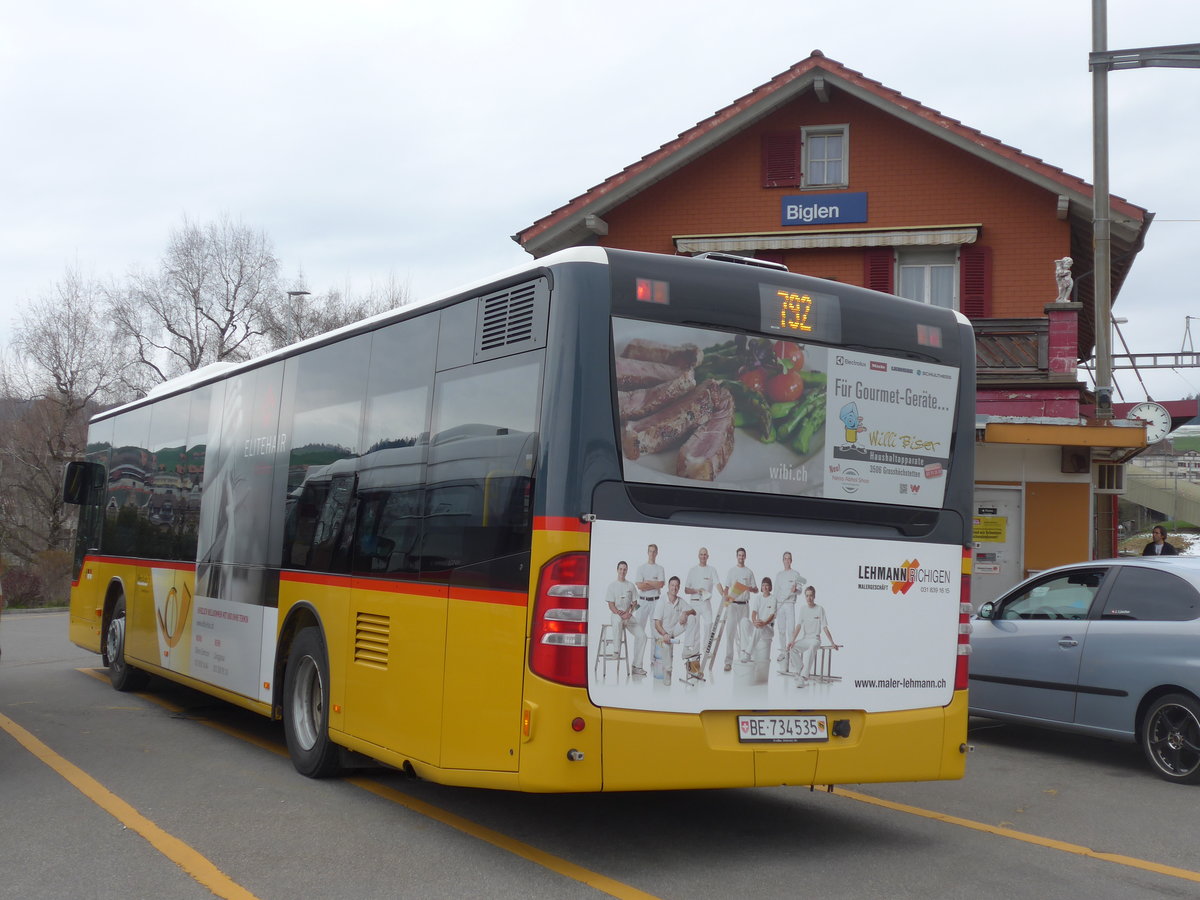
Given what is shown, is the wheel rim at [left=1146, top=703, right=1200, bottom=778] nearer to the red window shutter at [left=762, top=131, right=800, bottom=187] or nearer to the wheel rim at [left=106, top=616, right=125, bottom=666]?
the wheel rim at [left=106, top=616, right=125, bottom=666]

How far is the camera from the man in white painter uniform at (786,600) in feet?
20.7

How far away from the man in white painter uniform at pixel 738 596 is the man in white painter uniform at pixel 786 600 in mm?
164

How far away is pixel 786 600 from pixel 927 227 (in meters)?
16.5

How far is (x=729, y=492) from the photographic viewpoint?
20.3 ft

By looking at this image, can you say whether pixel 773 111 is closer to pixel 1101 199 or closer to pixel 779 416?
pixel 1101 199

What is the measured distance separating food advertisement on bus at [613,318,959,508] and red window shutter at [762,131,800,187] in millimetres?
15999

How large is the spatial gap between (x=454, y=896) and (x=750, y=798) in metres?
3.07

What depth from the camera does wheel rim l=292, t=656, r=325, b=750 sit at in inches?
326

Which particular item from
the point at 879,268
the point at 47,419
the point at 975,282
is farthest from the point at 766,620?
the point at 47,419

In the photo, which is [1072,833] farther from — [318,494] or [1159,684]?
[318,494]

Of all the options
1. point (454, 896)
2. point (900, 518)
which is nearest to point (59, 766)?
point (454, 896)

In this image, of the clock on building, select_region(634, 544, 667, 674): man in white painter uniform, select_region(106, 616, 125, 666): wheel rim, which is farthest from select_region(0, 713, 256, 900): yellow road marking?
the clock on building

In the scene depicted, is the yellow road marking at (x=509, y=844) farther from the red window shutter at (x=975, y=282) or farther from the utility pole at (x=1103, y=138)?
the red window shutter at (x=975, y=282)

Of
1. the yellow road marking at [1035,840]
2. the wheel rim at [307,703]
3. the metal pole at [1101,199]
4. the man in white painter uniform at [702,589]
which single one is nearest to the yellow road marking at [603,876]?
the yellow road marking at [1035,840]
